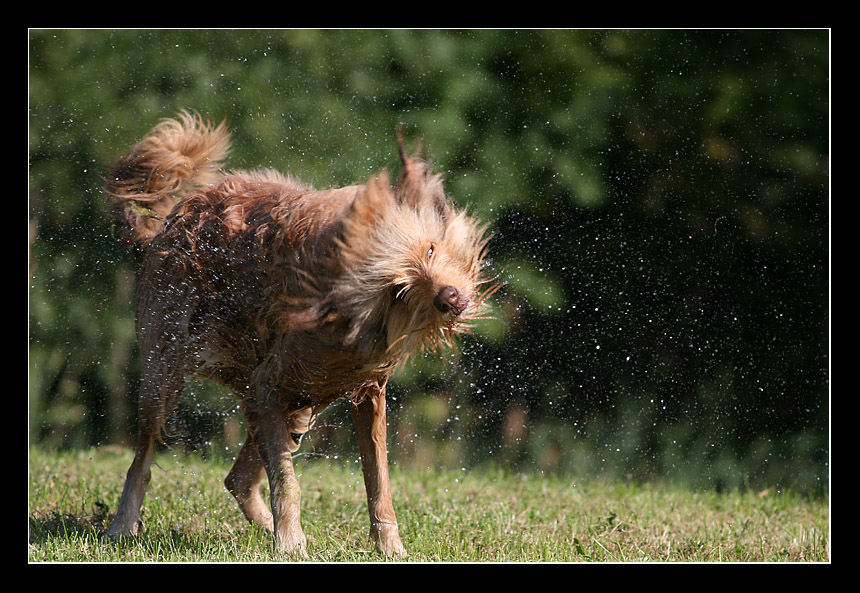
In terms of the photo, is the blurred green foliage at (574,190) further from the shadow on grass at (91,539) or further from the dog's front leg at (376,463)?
the dog's front leg at (376,463)

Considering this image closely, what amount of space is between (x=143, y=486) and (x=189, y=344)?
94cm

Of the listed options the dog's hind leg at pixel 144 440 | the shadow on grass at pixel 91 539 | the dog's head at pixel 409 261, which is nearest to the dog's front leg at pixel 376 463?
the dog's head at pixel 409 261

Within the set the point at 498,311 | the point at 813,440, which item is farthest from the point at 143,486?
the point at 813,440

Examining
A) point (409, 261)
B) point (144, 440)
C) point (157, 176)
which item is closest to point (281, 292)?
point (409, 261)

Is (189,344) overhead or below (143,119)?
below

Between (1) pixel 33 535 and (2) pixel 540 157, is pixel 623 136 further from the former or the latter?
(1) pixel 33 535

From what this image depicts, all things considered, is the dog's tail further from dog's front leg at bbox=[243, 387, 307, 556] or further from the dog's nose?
the dog's nose

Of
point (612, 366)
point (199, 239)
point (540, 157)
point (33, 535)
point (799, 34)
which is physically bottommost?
point (33, 535)

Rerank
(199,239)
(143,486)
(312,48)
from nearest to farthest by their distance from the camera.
→ (199,239) < (143,486) < (312,48)

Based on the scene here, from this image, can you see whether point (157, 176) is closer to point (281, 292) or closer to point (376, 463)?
point (281, 292)

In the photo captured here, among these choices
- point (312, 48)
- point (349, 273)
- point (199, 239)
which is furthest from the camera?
point (312, 48)

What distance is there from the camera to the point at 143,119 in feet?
26.5

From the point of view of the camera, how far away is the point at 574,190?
785 centimetres

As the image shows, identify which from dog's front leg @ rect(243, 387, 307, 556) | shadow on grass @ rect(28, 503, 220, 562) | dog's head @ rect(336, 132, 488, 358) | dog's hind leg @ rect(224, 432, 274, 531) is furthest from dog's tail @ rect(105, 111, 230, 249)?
dog's head @ rect(336, 132, 488, 358)
